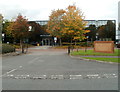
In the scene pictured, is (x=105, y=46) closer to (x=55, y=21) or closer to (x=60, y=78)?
(x=60, y=78)

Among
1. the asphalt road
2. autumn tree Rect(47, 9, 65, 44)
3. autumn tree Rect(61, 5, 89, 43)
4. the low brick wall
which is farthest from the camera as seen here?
autumn tree Rect(47, 9, 65, 44)

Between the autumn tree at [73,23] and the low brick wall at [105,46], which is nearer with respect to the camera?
the low brick wall at [105,46]

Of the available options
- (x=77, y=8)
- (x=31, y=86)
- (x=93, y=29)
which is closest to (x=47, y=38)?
(x=93, y=29)

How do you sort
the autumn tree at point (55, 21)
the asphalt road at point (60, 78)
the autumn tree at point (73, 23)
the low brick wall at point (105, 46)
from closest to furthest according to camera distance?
the asphalt road at point (60, 78) → the low brick wall at point (105, 46) → the autumn tree at point (73, 23) → the autumn tree at point (55, 21)

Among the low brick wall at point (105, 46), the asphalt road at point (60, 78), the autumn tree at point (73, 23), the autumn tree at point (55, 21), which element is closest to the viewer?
the asphalt road at point (60, 78)

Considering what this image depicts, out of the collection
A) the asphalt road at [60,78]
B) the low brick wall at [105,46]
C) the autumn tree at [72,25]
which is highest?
the autumn tree at [72,25]

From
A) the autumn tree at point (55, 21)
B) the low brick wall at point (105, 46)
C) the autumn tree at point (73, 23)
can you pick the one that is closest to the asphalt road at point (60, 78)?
the low brick wall at point (105, 46)

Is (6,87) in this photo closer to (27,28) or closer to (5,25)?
(27,28)

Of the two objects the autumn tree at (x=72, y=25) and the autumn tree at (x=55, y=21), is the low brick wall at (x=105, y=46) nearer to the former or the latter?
the autumn tree at (x=72, y=25)

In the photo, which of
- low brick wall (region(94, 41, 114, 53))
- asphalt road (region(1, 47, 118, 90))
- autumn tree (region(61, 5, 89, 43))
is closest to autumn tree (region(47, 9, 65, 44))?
autumn tree (region(61, 5, 89, 43))

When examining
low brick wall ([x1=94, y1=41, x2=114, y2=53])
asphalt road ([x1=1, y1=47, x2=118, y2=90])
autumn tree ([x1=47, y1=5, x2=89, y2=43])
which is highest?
autumn tree ([x1=47, y1=5, x2=89, y2=43])

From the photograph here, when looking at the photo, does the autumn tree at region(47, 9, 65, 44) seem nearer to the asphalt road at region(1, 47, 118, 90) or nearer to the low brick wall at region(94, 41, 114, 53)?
the low brick wall at region(94, 41, 114, 53)

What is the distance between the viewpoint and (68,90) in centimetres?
597

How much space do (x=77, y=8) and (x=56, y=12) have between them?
6.78 m
